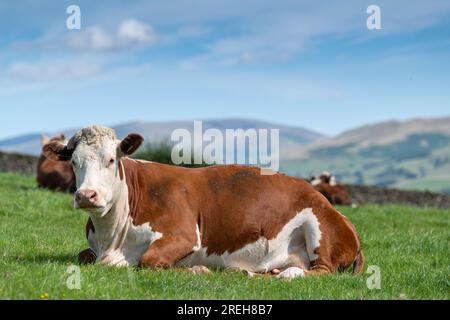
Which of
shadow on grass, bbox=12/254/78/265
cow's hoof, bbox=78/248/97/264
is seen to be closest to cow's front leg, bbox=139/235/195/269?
cow's hoof, bbox=78/248/97/264

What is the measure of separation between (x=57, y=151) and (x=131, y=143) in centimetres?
105

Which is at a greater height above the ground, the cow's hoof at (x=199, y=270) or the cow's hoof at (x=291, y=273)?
the cow's hoof at (x=199, y=270)

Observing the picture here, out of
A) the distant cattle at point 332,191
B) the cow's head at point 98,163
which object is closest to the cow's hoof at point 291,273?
the cow's head at point 98,163

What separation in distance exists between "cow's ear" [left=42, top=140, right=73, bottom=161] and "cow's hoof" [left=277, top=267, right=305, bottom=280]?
10.1ft

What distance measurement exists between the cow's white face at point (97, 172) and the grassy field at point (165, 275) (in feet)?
2.61

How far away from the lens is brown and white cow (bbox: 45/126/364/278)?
32.6 ft

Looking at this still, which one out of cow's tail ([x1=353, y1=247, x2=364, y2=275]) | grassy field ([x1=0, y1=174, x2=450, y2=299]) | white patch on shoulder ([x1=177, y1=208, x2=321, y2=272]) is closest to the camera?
grassy field ([x1=0, y1=174, x2=450, y2=299])

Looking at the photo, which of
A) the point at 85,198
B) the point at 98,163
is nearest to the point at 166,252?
the point at 85,198

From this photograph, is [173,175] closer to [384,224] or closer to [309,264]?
[309,264]

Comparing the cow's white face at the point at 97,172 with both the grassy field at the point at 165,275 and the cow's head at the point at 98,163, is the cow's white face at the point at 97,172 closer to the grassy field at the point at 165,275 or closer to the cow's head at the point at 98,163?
the cow's head at the point at 98,163

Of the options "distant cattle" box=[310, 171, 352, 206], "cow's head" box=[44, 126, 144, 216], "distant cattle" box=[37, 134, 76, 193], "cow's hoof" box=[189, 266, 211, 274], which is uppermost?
"cow's head" box=[44, 126, 144, 216]

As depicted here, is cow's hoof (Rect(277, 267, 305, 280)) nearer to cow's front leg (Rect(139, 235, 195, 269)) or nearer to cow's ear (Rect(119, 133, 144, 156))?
cow's front leg (Rect(139, 235, 195, 269))

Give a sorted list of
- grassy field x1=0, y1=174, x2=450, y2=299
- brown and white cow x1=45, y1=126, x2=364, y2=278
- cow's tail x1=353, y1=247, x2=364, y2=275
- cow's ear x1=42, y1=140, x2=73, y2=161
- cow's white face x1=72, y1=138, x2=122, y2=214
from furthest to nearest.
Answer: cow's tail x1=353, y1=247, x2=364, y2=275 → cow's ear x1=42, y1=140, x2=73, y2=161 → brown and white cow x1=45, y1=126, x2=364, y2=278 → cow's white face x1=72, y1=138, x2=122, y2=214 → grassy field x1=0, y1=174, x2=450, y2=299

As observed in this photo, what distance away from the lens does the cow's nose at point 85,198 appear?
9.22 m
